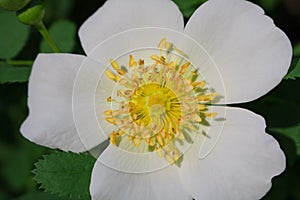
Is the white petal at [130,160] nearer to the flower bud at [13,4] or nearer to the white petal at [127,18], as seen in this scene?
the white petal at [127,18]

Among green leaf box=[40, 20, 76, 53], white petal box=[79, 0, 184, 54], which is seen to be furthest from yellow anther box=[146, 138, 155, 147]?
green leaf box=[40, 20, 76, 53]

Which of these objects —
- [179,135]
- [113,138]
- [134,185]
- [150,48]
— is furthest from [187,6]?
[134,185]

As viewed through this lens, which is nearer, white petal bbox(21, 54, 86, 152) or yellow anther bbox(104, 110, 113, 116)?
white petal bbox(21, 54, 86, 152)

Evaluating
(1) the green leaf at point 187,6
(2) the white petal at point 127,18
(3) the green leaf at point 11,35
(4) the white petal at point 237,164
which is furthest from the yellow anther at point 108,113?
(3) the green leaf at point 11,35

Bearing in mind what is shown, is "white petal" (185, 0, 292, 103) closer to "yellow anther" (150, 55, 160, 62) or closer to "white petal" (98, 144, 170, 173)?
"yellow anther" (150, 55, 160, 62)

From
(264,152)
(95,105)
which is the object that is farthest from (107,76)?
(264,152)

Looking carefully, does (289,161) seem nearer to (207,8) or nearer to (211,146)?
(211,146)
